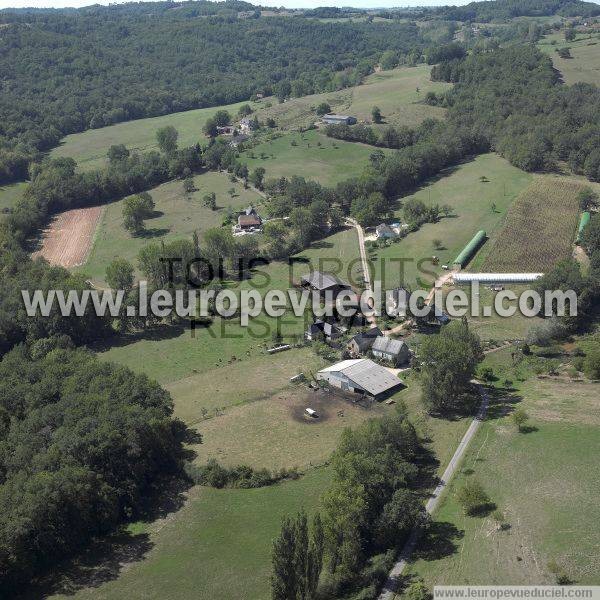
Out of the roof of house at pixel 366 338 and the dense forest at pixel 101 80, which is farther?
the dense forest at pixel 101 80

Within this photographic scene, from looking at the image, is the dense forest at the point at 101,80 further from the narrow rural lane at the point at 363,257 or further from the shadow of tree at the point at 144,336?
the shadow of tree at the point at 144,336

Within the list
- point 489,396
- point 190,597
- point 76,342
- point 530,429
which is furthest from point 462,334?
point 76,342

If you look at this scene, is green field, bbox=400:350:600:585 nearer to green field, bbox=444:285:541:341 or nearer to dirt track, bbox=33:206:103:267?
green field, bbox=444:285:541:341

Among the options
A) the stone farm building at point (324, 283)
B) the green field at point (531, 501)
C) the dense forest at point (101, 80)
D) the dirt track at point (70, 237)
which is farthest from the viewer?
the dense forest at point (101, 80)

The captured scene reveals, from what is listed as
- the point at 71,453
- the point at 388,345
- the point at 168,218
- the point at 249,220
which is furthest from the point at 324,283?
the point at 168,218

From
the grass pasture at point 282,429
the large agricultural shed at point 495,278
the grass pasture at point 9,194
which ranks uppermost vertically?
the grass pasture at point 9,194

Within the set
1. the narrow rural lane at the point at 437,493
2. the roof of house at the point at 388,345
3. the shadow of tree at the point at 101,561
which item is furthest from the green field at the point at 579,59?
the shadow of tree at the point at 101,561

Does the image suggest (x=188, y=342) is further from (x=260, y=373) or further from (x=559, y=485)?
(x=559, y=485)

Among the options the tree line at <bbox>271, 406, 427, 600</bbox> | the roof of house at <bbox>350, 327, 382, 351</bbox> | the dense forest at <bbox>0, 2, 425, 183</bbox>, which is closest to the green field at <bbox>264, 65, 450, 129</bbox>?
the dense forest at <bbox>0, 2, 425, 183</bbox>
